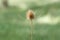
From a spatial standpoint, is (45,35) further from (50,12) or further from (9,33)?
(50,12)

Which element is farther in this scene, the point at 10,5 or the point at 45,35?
the point at 10,5

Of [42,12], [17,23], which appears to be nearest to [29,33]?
[17,23]

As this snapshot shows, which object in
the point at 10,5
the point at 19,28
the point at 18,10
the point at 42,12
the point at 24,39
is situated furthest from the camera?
the point at 10,5

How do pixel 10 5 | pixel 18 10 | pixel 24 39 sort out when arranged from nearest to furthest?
1. pixel 24 39
2. pixel 18 10
3. pixel 10 5

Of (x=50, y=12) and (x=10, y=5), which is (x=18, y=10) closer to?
(x=10, y=5)

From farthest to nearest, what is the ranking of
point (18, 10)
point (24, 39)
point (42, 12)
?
point (18, 10) < point (42, 12) < point (24, 39)

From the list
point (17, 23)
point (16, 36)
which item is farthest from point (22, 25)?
point (16, 36)
